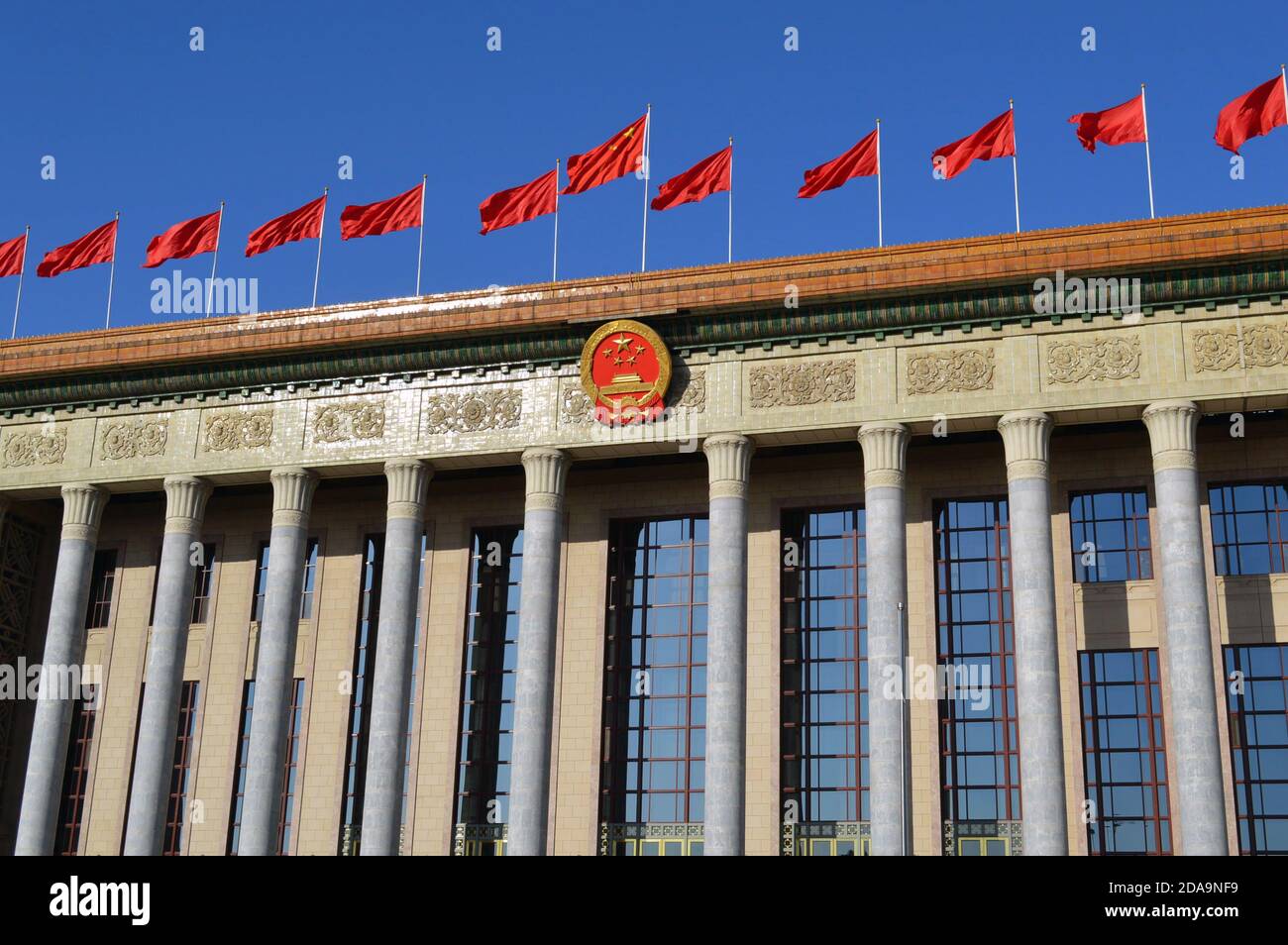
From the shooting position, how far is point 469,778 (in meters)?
33.8

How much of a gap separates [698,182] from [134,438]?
50.6 ft

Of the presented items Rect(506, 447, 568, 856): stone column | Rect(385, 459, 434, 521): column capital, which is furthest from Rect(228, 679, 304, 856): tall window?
Rect(506, 447, 568, 856): stone column

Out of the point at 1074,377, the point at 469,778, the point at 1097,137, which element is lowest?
the point at 469,778

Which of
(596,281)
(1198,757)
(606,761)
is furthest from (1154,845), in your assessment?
(596,281)

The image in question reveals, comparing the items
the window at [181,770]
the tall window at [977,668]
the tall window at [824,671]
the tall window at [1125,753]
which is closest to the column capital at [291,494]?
the window at [181,770]

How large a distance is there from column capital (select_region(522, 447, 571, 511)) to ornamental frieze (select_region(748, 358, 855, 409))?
4643mm

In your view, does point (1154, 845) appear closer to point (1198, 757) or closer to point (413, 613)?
point (1198, 757)

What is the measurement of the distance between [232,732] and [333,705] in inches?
111

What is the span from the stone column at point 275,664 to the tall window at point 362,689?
63.5 inches

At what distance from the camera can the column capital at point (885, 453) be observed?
30.2m

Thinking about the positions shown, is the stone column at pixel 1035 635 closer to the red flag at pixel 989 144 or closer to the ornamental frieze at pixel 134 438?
the red flag at pixel 989 144

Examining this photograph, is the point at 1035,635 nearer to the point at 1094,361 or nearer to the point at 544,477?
the point at 1094,361

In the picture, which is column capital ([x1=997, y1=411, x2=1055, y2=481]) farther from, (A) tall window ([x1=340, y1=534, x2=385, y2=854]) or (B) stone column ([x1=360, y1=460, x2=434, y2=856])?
(A) tall window ([x1=340, y1=534, x2=385, y2=854])

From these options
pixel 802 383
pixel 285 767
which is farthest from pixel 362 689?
pixel 802 383
